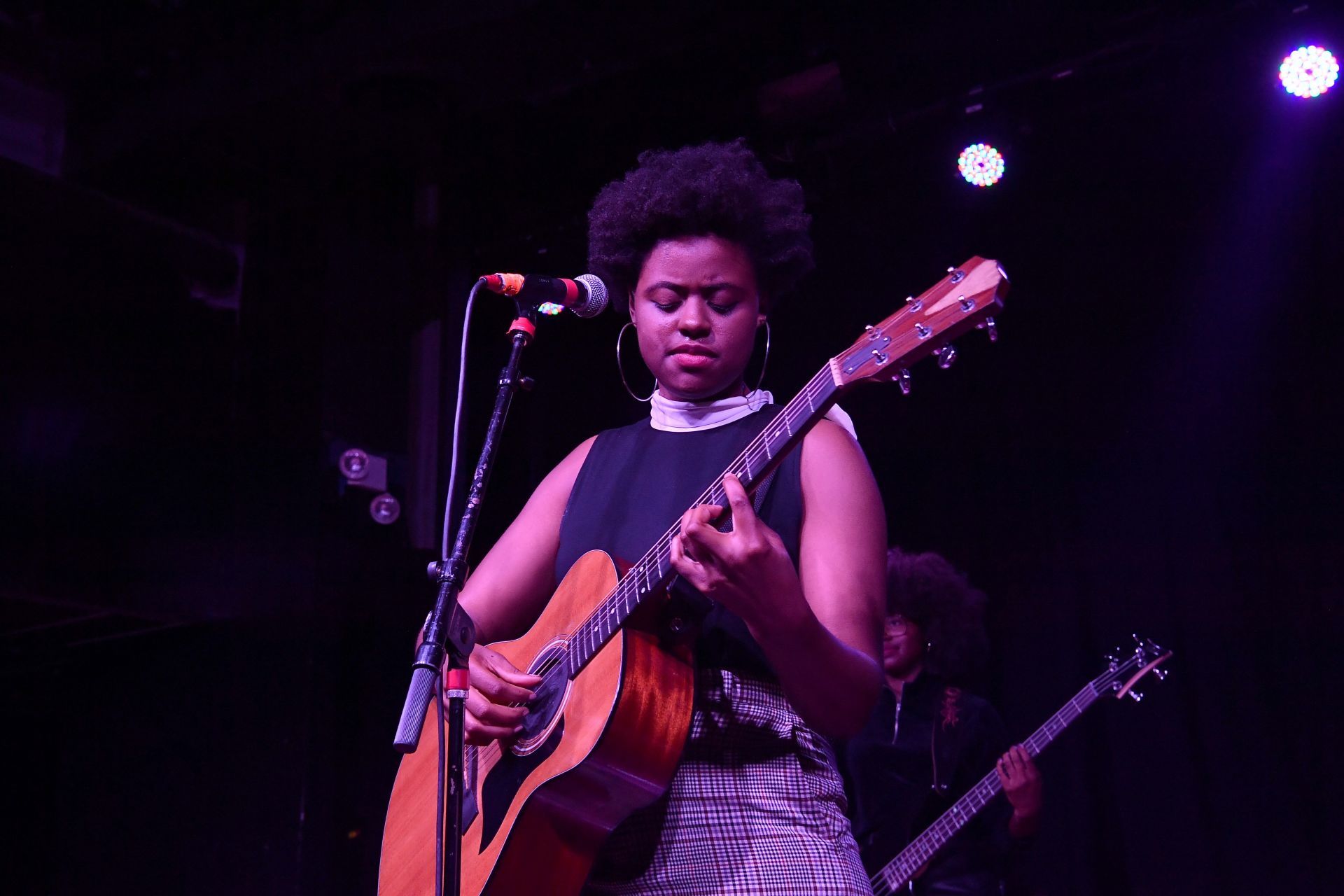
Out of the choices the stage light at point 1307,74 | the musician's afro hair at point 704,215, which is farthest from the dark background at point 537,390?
the musician's afro hair at point 704,215

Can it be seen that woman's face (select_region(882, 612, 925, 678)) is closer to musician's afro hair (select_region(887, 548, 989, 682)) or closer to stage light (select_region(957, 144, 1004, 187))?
musician's afro hair (select_region(887, 548, 989, 682))

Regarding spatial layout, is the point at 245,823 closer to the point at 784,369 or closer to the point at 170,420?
the point at 170,420

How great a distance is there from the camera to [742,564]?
1.75 meters

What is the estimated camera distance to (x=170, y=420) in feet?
19.9

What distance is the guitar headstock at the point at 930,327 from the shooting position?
1.93 metres

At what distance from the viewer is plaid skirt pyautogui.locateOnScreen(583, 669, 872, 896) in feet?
6.01

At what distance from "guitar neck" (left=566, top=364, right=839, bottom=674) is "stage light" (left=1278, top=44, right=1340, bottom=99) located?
398cm

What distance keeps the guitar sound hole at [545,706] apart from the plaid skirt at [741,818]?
0.74 feet

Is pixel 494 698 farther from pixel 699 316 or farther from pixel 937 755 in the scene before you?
pixel 937 755

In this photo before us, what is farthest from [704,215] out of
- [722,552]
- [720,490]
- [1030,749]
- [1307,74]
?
[1030,749]

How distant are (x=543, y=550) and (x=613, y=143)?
136 inches

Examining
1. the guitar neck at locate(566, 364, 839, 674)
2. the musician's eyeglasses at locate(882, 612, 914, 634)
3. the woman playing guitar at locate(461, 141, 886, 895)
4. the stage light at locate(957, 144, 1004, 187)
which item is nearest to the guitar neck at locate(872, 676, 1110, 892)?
the musician's eyeglasses at locate(882, 612, 914, 634)

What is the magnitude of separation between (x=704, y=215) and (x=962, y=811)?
373cm

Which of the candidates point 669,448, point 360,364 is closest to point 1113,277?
point 360,364
